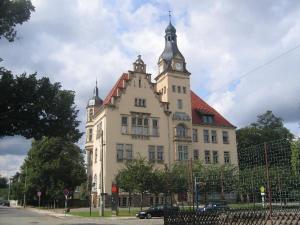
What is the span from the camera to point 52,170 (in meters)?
66.9

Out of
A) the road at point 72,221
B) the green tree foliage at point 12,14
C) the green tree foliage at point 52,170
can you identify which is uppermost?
the green tree foliage at point 12,14

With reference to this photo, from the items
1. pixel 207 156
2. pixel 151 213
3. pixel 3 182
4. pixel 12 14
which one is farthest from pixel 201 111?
pixel 3 182

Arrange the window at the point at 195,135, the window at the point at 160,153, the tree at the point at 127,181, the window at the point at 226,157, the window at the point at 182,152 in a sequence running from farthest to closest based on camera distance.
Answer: the window at the point at 226,157 < the window at the point at 195,135 < the window at the point at 182,152 < the window at the point at 160,153 < the tree at the point at 127,181

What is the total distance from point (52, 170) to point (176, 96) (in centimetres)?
2305

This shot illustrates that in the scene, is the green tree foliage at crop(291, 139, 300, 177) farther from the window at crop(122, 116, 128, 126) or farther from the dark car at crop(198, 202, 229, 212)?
the window at crop(122, 116, 128, 126)

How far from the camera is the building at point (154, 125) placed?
60656 millimetres

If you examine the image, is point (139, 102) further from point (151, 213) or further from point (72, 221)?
point (72, 221)

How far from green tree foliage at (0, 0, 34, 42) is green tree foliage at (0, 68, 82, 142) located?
224cm

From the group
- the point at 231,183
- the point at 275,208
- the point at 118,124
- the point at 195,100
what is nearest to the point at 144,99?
the point at 118,124

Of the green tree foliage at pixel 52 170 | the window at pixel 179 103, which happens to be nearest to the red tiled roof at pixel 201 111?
the window at pixel 179 103

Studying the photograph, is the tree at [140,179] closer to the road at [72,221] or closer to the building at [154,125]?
the road at [72,221]

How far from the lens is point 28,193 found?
70.3 metres

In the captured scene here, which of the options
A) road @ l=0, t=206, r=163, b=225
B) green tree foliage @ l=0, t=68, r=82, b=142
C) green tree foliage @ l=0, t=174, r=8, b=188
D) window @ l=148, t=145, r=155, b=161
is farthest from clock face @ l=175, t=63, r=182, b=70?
green tree foliage @ l=0, t=174, r=8, b=188

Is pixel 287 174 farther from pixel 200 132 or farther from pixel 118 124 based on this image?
pixel 200 132
